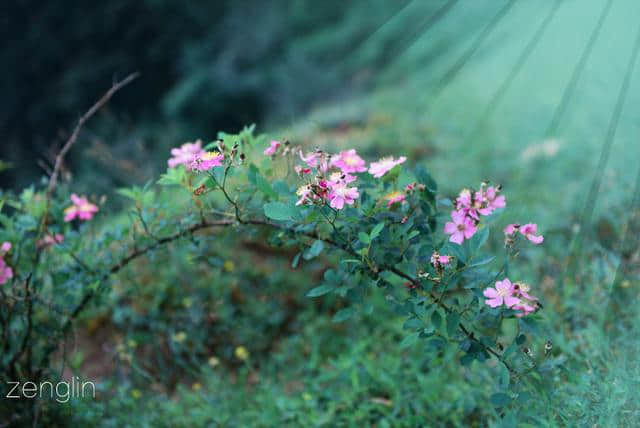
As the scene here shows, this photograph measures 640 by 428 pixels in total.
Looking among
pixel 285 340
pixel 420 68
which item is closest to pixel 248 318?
pixel 285 340

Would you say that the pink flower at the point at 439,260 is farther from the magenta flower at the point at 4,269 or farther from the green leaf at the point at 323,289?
the magenta flower at the point at 4,269

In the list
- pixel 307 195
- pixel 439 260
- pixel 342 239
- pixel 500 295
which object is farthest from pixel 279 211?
pixel 500 295

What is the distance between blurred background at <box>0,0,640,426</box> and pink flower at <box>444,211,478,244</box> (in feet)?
1.30

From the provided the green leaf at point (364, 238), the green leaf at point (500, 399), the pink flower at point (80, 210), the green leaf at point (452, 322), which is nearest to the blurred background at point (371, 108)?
the pink flower at point (80, 210)

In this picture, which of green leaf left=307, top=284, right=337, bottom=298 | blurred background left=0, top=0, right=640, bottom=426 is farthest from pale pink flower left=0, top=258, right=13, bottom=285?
green leaf left=307, top=284, right=337, bottom=298

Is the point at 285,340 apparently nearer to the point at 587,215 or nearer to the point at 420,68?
the point at 587,215

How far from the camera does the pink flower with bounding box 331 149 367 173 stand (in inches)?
39.5

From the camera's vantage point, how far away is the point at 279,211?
0.94 m

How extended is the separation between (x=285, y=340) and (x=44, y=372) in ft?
→ 2.58

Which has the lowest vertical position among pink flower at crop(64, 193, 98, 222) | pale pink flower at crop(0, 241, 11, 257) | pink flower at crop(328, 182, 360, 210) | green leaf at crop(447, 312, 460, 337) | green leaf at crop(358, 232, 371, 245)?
green leaf at crop(447, 312, 460, 337)

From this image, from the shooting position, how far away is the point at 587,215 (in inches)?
69.7

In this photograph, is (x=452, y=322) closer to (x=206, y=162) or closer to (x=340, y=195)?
(x=340, y=195)

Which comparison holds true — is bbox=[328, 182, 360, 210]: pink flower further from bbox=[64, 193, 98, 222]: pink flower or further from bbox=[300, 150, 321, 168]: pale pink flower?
bbox=[64, 193, 98, 222]: pink flower

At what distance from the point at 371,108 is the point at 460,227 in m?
2.75
